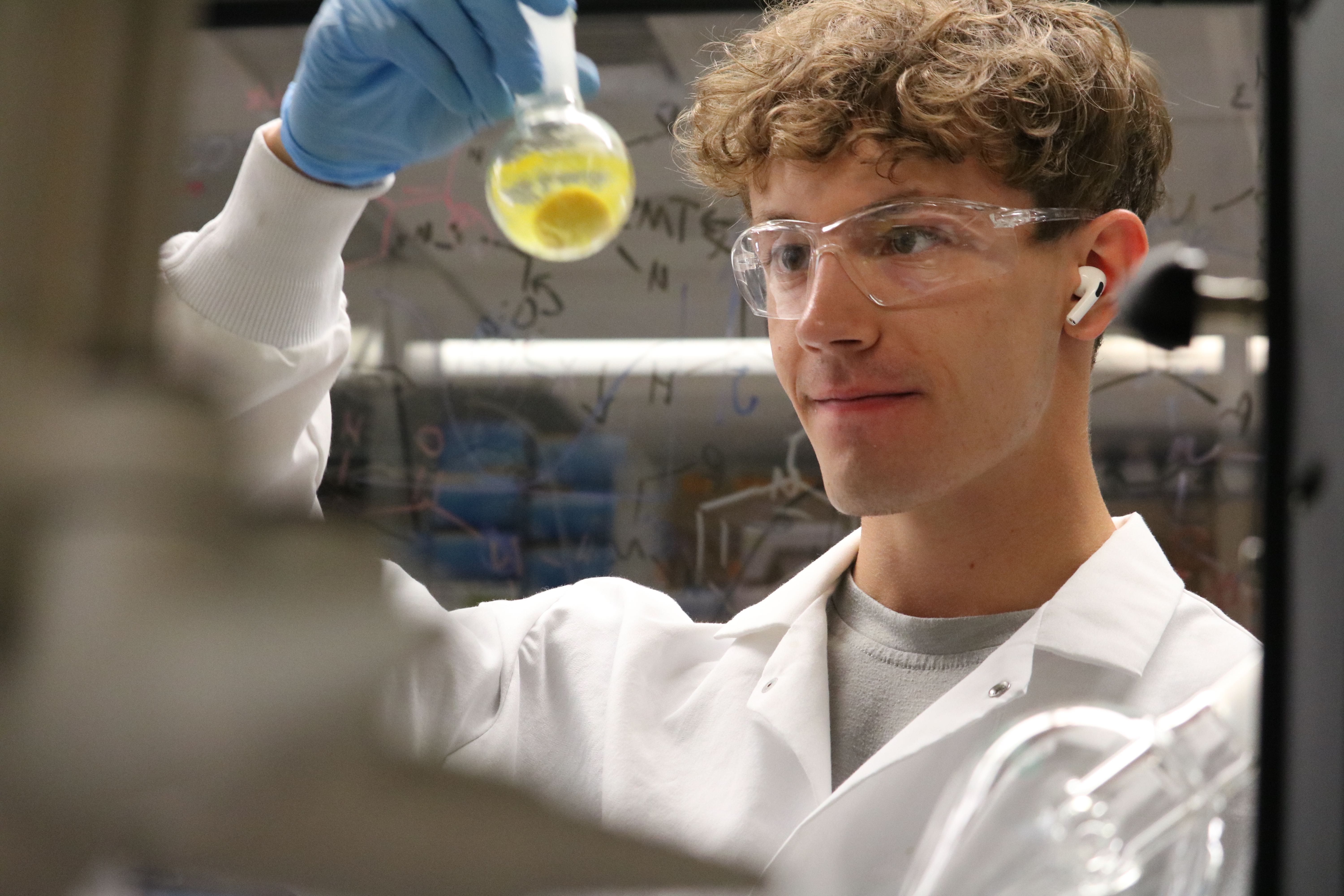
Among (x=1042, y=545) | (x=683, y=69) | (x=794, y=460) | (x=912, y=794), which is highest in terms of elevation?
(x=683, y=69)

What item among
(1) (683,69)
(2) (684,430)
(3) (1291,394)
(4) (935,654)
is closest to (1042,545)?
(4) (935,654)

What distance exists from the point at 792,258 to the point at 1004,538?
1.39ft

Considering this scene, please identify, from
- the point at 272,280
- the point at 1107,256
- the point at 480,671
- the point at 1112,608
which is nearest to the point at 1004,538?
the point at 1112,608

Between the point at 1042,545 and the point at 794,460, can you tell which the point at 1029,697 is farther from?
the point at 794,460

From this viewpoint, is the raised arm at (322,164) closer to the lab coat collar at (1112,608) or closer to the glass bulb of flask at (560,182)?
the glass bulb of flask at (560,182)

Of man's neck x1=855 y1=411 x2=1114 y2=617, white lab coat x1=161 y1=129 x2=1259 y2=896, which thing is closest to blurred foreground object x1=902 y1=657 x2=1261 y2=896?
white lab coat x1=161 y1=129 x2=1259 y2=896

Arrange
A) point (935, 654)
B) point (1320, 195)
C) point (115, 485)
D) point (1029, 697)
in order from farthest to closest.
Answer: point (935, 654) → point (1029, 697) → point (1320, 195) → point (115, 485)

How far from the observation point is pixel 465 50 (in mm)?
1166

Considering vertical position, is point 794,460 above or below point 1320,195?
below

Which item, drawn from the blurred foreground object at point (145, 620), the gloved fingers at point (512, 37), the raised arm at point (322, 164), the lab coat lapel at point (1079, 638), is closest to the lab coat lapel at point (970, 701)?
the lab coat lapel at point (1079, 638)

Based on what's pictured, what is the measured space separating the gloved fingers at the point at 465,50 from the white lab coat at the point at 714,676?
0.75 feet

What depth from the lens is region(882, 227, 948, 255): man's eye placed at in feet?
4.30

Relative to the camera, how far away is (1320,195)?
367 mm

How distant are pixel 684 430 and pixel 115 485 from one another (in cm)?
233
